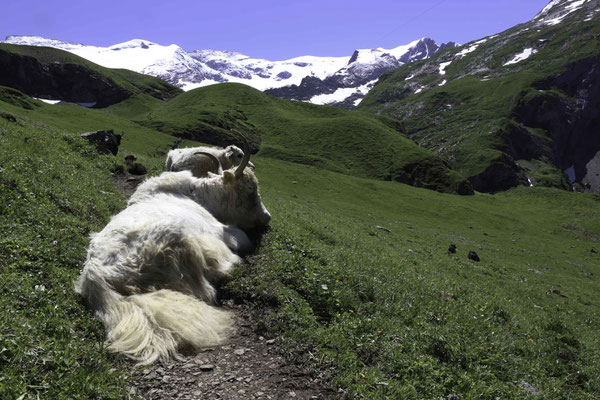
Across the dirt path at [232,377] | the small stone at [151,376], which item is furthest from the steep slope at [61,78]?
the small stone at [151,376]

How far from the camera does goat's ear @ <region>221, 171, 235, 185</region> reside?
10.5 metres

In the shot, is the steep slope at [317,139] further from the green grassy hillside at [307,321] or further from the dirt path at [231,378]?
the dirt path at [231,378]

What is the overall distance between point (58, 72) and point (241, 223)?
199 meters

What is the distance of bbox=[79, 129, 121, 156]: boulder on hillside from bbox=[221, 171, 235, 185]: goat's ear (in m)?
11.7

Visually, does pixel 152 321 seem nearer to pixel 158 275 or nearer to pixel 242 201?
pixel 158 275

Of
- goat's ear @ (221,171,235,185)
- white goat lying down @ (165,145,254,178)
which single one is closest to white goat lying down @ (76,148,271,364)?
goat's ear @ (221,171,235,185)

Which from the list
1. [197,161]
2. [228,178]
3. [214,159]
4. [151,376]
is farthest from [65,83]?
[151,376]

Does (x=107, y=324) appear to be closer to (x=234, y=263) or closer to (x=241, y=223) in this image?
(x=234, y=263)

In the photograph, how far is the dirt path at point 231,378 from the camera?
4.29 metres

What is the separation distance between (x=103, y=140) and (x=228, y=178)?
12734 mm

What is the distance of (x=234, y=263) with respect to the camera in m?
7.92

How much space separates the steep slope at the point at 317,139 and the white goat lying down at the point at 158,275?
250 feet

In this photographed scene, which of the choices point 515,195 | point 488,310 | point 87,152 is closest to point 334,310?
point 488,310

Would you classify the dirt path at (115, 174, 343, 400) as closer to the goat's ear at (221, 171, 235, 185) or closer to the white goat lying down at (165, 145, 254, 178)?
the goat's ear at (221, 171, 235, 185)
